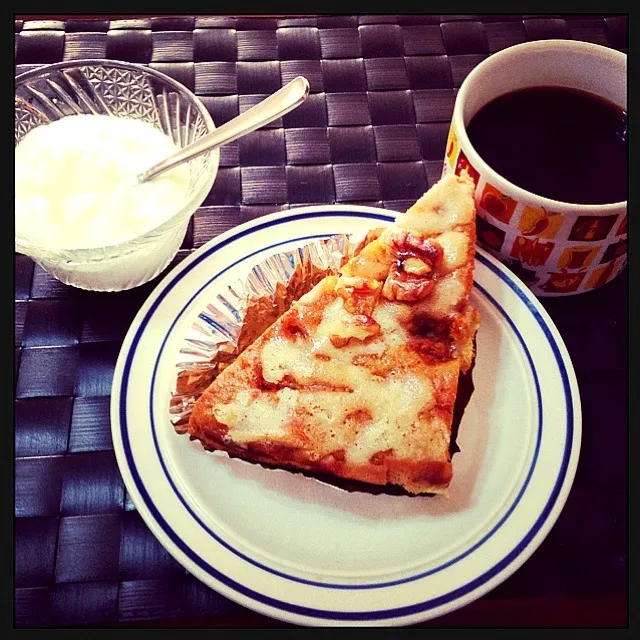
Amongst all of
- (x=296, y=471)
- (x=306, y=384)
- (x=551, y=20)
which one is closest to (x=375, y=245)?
(x=306, y=384)

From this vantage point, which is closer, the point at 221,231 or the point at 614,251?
the point at 614,251

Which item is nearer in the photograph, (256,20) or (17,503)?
(17,503)

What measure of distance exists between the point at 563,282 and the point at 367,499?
597 mm

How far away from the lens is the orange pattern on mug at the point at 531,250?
124 centimetres

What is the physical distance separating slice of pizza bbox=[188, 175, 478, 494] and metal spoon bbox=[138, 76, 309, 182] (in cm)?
37

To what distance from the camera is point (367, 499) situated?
1.12 metres

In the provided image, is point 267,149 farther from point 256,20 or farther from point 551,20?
point 551,20

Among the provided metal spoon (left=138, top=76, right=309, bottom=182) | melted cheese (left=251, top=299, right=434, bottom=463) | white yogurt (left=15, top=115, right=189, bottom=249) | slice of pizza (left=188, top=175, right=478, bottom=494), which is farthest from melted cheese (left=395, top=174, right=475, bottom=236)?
white yogurt (left=15, top=115, right=189, bottom=249)

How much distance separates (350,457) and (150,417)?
1.18ft

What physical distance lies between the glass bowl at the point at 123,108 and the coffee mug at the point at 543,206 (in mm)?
536

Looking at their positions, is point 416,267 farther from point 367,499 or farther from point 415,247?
point 367,499

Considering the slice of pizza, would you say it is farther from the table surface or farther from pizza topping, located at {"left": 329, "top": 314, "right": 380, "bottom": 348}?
the table surface

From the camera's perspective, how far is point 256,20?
1.80 meters

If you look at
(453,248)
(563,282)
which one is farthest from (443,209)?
(563,282)
